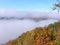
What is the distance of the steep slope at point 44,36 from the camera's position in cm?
2994

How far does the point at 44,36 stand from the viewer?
31.7m

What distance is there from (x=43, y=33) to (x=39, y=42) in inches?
61.7

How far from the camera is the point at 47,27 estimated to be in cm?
3256

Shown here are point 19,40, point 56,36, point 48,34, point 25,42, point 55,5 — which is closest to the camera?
point 55,5

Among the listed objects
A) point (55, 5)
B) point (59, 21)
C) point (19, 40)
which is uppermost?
point (55, 5)

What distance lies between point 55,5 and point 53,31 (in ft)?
22.1

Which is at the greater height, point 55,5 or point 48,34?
point 55,5

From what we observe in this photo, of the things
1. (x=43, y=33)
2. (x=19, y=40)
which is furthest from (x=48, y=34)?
(x=19, y=40)

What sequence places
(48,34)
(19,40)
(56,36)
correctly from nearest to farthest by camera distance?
(56,36), (48,34), (19,40)

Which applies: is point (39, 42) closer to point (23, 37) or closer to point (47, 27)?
point (47, 27)

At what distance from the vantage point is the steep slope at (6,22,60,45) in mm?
29944

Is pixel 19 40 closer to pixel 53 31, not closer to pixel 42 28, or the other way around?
pixel 42 28

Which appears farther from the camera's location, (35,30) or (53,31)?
(35,30)

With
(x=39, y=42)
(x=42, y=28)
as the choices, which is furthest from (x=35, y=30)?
(x=39, y=42)
